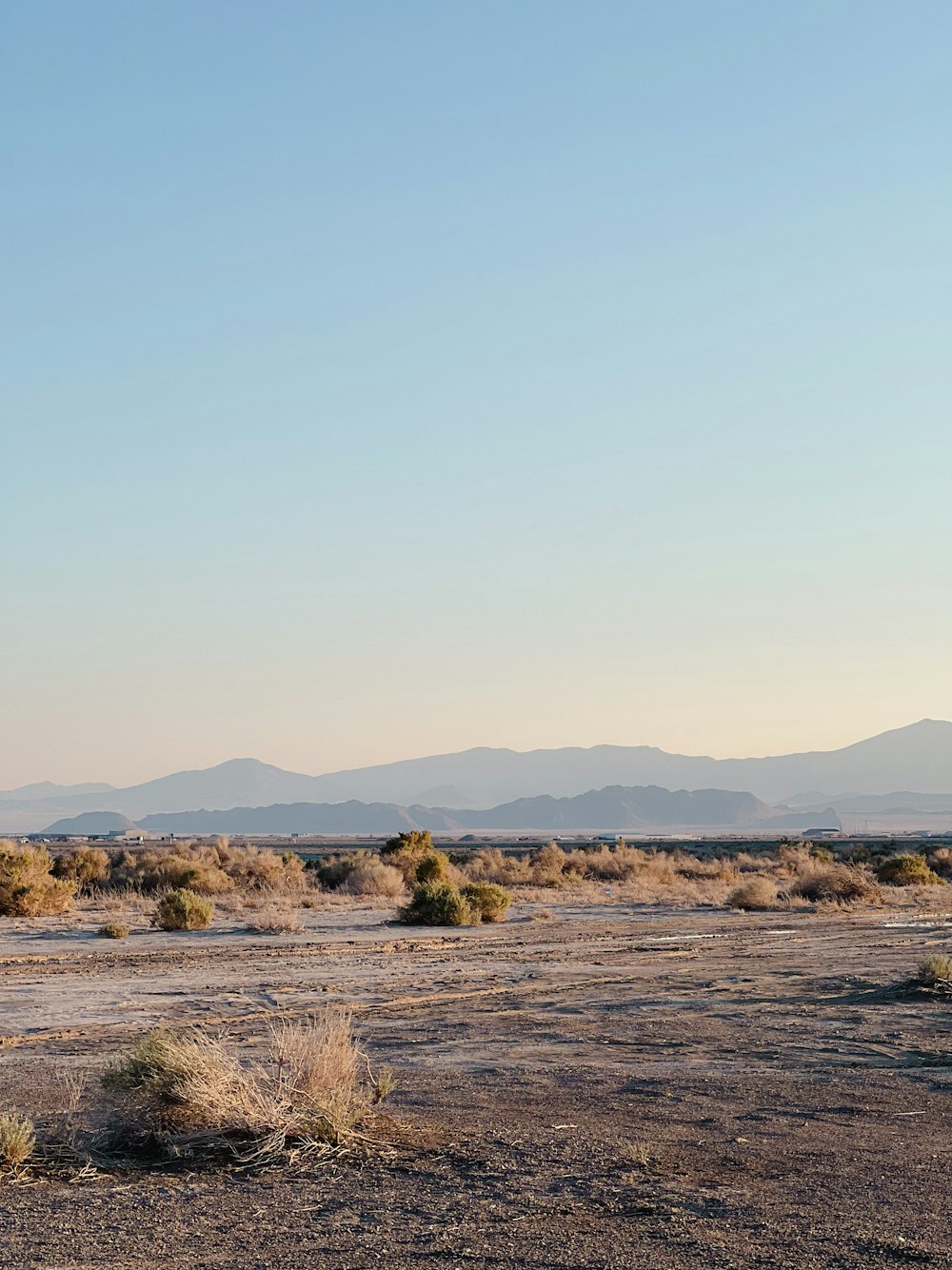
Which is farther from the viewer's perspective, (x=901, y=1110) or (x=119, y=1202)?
(x=901, y=1110)

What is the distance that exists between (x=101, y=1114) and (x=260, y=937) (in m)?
19.7

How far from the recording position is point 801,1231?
7.43 meters

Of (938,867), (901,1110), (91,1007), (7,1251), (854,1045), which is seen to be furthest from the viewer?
(938,867)

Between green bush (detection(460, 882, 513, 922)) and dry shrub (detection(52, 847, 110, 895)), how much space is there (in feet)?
53.6

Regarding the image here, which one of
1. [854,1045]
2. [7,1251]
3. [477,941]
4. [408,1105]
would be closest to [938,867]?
[477,941]

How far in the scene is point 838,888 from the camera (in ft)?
143

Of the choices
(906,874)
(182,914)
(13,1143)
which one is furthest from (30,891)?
(906,874)

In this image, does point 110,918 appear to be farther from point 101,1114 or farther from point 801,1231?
point 801,1231

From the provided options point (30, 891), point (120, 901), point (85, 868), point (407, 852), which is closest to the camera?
point (30, 891)

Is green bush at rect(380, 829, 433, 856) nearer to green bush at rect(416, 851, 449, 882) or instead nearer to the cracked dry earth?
green bush at rect(416, 851, 449, 882)

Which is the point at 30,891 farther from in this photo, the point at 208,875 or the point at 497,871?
the point at 497,871

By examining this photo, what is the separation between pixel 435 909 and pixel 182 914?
241 inches

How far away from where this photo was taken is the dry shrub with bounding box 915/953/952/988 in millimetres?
18625

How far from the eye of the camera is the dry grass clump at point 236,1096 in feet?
30.0
